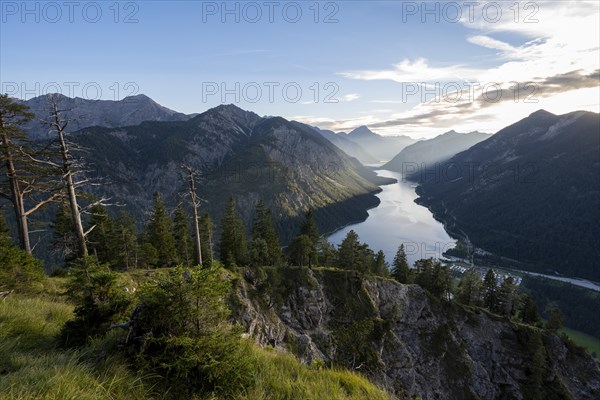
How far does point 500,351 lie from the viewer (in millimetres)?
53000

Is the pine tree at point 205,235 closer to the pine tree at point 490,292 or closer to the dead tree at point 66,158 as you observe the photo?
the dead tree at point 66,158

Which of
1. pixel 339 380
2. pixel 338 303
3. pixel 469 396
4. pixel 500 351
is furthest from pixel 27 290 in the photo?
pixel 500 351

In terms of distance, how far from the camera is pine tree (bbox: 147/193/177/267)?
147 feet

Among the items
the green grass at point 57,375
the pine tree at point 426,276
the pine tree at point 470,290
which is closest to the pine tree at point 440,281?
the pine tree at point 426,276

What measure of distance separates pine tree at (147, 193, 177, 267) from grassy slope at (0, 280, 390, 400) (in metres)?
39.1

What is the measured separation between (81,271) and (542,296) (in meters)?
195

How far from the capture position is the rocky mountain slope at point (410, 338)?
40.6 meters

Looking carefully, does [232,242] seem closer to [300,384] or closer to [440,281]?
[440,281]

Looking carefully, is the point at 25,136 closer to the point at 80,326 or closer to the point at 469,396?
the point at 80,326

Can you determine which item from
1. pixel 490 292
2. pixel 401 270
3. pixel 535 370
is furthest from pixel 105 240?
pixel 490 292

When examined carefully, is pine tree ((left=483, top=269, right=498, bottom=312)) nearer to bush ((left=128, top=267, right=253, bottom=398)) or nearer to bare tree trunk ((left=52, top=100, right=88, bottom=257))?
bare tree trunk ((left=52, top=100, right=88, bottom=257))

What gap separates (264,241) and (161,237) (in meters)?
15.3

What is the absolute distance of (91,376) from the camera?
4.47 meters

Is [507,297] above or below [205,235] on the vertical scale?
below
